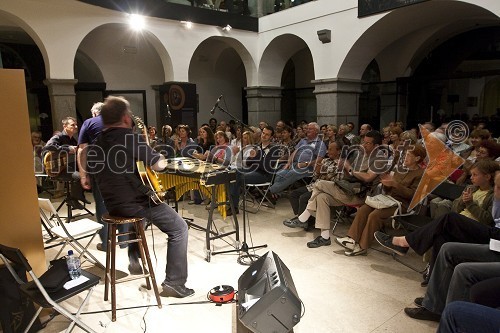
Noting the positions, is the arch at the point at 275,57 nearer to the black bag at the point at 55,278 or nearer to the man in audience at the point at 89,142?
the man in audience at the point at 89,142

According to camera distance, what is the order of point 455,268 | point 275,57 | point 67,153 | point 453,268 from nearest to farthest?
point 455,268 → point 453,268 → point 67,153 → point 275,57

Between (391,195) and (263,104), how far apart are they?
21.7 ft

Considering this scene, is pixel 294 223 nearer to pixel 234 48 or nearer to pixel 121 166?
pixel 121 166

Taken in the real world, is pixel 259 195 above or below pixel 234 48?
below

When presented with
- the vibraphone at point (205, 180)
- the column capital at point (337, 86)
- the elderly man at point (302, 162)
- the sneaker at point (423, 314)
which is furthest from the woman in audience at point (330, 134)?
the sneaker at point (423, 314)

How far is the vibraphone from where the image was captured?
3.93 m

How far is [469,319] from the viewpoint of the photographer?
6.43ft

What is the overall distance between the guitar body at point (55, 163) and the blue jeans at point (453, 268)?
5.04 metres

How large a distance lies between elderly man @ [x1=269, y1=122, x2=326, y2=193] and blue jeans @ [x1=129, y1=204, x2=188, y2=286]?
2.66m

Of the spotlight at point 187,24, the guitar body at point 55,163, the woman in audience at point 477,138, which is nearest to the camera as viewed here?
the woman in audience at point 477,138

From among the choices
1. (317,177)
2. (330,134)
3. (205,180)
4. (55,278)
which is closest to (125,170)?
(55,278)

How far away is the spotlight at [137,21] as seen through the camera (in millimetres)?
7823

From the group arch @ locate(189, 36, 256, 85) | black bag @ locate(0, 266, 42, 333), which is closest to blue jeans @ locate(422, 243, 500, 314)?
black bag @ locate(0, 266, 42, 333)

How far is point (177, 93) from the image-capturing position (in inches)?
344
